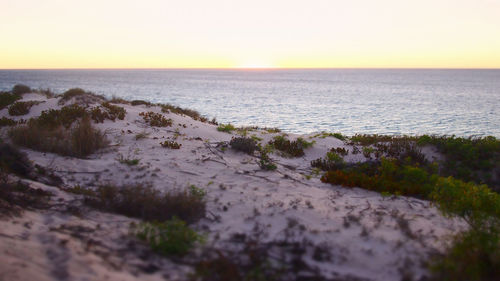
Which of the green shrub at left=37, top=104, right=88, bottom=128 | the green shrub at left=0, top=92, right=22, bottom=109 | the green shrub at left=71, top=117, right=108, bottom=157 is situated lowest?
the green shrub at left=71, top=117, right=108, bottom=157

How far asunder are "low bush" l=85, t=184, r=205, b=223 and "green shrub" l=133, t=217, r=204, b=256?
590 mm

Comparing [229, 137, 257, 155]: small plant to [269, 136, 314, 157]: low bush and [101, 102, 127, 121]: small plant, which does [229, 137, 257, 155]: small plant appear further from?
[101, 102, 127, 121]: small plant

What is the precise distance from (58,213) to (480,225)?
705cm

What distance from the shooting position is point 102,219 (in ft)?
18.1

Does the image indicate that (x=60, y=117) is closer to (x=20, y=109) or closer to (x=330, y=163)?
(x=20, y=109)

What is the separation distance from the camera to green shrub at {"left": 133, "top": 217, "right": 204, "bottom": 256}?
461cm

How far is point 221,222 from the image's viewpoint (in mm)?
5637

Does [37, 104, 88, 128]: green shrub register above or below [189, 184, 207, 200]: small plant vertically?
above

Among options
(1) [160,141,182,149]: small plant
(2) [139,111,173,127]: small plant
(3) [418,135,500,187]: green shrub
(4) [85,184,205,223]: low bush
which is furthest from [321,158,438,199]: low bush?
(2) [139,111,173,127]: small plant

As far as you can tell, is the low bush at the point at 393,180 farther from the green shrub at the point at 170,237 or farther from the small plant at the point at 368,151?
the green shrub at the point at 170,237

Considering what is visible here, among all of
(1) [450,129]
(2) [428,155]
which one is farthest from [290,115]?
(2) [428,155]

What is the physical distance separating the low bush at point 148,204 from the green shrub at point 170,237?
59cm

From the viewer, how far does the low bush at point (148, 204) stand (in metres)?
5.70

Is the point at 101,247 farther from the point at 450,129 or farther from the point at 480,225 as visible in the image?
the point at 450,129
